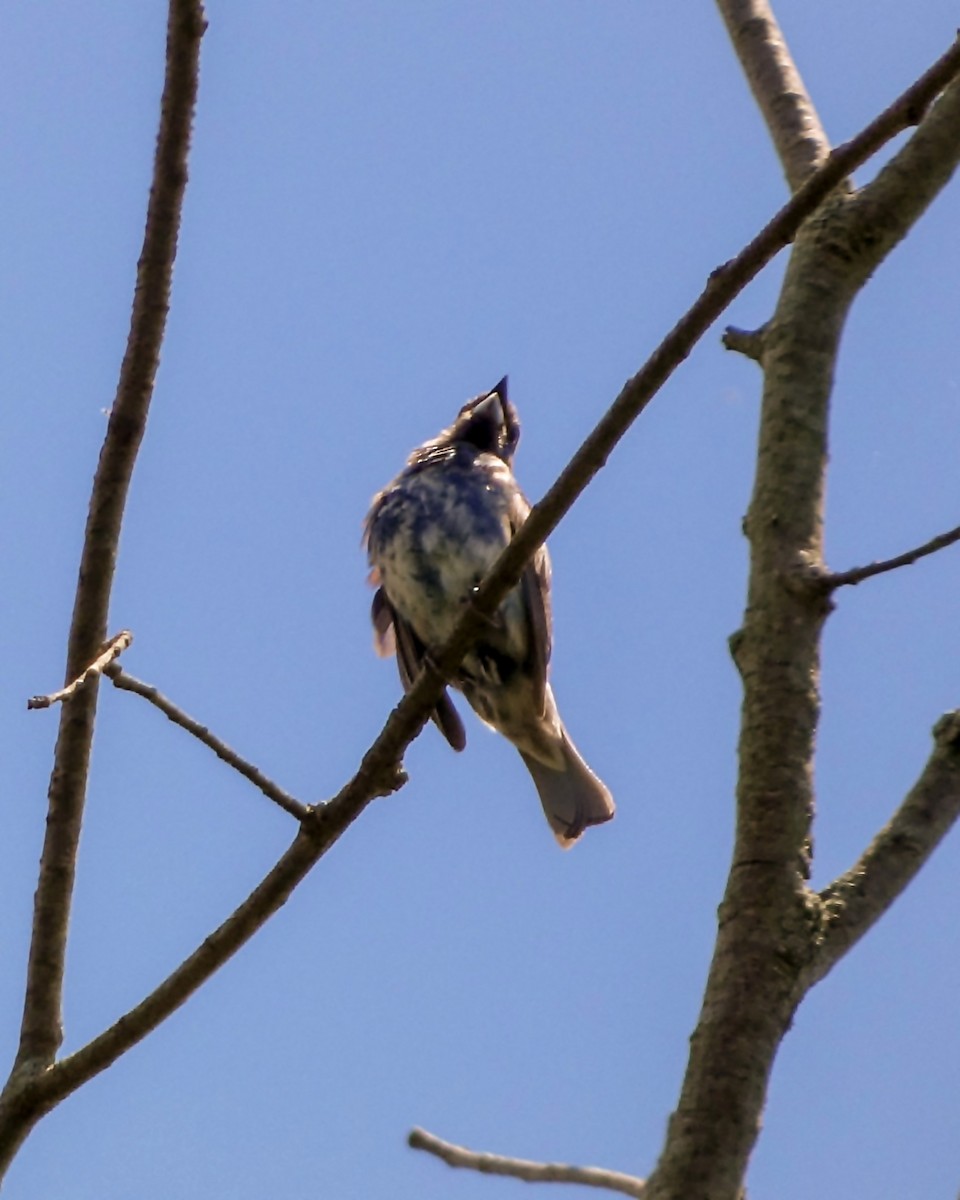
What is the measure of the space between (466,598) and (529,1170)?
2.53 meters

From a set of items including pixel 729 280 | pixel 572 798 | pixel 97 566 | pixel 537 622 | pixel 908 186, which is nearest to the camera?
pixel 729 280

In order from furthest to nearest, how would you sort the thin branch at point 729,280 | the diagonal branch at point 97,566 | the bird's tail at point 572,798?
1. the bird's tail at point 572,798
2. the diagonal branch at point 97,566
3. the thin branch at point 729,280

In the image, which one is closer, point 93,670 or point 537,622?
point 93,670

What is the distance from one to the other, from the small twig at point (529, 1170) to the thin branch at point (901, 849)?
67cm

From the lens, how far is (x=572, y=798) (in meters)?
6.04

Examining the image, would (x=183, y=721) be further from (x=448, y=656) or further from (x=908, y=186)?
(x=908, y=186)

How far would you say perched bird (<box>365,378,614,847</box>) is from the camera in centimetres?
575

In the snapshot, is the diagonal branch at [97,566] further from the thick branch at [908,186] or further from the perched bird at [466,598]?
the perched bird at [466,598]

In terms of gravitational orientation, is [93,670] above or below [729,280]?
below

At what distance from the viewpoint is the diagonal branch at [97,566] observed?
3.32 meters

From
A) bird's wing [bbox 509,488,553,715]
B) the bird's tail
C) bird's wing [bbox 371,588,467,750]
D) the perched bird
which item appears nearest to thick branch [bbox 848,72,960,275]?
Answer: the perched bird

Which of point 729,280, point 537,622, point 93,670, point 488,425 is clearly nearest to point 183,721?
point 93,670

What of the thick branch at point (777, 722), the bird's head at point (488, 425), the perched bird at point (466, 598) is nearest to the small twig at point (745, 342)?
the thick branch at point (777, 722)

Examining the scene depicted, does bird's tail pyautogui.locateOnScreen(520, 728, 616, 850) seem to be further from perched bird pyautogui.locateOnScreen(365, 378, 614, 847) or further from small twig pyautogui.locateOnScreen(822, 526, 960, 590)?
small twig pyautogui.locateOnScreen(822, 526, 960, 590)
